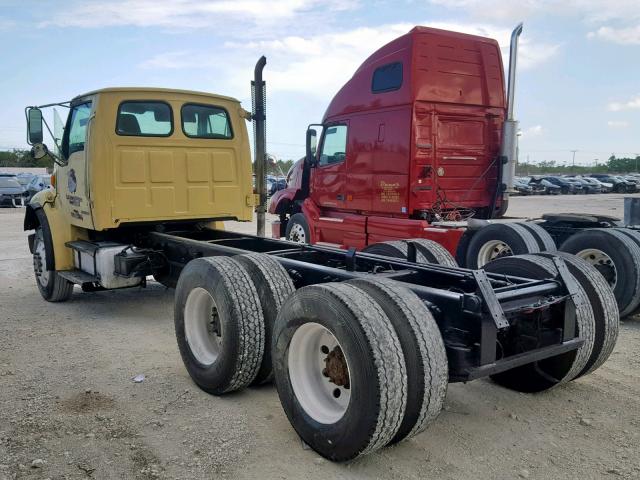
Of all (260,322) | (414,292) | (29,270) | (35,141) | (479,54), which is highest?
(479,54)

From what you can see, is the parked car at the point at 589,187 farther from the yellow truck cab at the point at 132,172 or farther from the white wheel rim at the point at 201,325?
the white wheel rim at the point at 201,325

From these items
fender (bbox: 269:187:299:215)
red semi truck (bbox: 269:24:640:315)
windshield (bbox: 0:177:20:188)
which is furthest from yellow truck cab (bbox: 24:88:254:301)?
windshield (bbox: 0:177:20:188)

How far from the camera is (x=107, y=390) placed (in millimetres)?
4324

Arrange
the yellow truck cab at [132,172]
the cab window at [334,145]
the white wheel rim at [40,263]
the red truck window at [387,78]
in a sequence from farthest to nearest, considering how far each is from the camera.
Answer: the cab window at [334,145]
the red truck window at [387,78]
the white wheel rim at [40,263]
the yellow truck cab at [132,172]

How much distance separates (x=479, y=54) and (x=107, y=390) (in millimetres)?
7394

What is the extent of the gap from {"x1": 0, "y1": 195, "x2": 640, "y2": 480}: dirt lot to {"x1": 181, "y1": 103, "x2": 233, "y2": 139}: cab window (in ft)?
8.85

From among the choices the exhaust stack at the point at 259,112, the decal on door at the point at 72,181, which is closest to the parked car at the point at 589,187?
the exhaust stack at the point at 259,112

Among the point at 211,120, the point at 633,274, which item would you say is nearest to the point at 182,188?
the point at 211,120

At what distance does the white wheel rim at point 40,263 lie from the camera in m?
7.24

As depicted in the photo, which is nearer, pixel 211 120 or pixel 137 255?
pixel 137 255

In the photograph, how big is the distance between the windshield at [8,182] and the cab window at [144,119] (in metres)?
24.0

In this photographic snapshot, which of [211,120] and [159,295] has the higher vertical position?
[211,120]

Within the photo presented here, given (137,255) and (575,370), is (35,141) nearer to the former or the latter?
(137,255)

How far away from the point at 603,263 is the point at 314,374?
4679 mm
